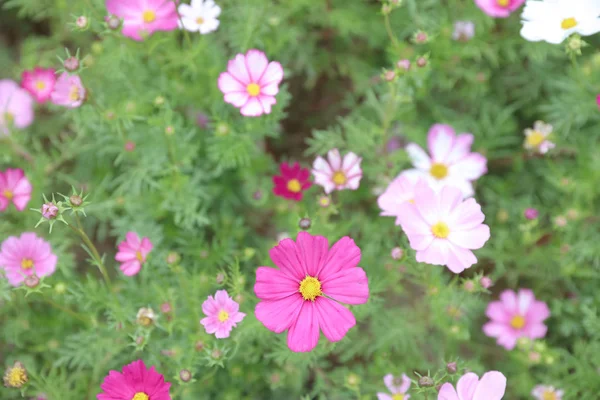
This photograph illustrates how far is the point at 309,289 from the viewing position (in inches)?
51.9

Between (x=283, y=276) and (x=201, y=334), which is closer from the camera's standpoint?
(x=283, y=276)

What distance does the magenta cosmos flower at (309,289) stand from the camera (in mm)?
1266

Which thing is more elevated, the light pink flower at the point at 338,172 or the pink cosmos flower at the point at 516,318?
the light pink flower at the point at 338,172

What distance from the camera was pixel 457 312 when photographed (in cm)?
173

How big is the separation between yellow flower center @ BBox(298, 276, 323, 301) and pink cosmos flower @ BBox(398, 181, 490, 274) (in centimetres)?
24

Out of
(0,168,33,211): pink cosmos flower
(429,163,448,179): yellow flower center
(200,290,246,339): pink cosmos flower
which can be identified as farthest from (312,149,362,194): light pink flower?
(0,168,33,211): pink cosmos flower

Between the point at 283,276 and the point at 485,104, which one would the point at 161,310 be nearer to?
the point at 283,276

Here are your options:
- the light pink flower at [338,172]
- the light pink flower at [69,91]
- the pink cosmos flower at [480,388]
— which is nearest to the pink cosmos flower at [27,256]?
the light pink flower at [69,91]

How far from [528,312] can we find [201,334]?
3.66 ft

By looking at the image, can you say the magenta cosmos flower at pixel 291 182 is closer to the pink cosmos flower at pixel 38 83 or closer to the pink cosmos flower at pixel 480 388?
the pink cosmos flower at pixel 480 388

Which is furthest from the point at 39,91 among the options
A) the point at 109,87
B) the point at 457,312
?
the point at 457,312

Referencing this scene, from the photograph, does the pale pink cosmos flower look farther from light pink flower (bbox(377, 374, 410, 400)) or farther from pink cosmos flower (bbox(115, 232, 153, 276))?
pink cosmos flower (bbox(115, 232, 153, 276))

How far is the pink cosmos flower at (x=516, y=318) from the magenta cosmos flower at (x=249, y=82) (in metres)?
1.05

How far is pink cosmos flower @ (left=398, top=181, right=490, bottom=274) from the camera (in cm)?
135
